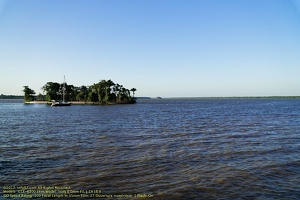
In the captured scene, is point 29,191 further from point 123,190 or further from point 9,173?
point 123,190

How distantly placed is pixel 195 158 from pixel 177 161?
1.34 m

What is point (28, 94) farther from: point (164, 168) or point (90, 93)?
point (164, 168)

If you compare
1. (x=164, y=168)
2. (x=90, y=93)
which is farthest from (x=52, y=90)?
(x=164, y=168)

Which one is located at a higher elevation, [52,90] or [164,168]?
[52,90]

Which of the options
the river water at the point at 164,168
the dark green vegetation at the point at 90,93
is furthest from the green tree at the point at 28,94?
the river water at the point at 164,168

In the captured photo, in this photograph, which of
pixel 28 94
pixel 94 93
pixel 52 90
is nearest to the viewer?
pixel 94 93

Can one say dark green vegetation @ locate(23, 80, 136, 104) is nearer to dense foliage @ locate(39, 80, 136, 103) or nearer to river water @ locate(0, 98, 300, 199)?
dense foliage @ locate(39, 80, 136, 103)

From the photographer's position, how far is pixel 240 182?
32.6 feet

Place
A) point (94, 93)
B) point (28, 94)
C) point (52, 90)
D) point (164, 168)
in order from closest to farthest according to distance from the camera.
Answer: point (164, 168) → point (94, 93) → point (52, 90) → point (28, 94)

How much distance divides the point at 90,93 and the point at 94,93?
263cm

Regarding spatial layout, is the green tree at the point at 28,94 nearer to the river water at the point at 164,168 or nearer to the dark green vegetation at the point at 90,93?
the dark green vegetation at the point at 90,93

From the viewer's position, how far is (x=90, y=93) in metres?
140

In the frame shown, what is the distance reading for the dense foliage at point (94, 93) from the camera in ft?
453

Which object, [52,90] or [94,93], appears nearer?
[94,93]
